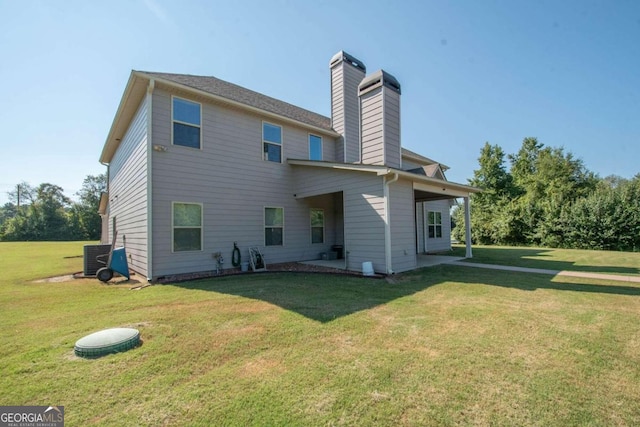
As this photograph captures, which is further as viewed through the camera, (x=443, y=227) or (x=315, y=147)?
(x=443, y=227)

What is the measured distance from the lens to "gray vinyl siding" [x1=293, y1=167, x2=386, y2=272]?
7645mm

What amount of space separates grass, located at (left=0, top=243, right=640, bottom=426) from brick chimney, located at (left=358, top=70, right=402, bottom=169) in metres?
4.99

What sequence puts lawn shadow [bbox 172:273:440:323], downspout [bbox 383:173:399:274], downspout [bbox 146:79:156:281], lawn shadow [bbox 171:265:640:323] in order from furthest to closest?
downspout [bbox 383:173:399:274]
downspout [bbox 146:79:156:281]
lawn shadow [bbox 171:265:640:323]
lawn shadow [bbox 172:273:440:323]

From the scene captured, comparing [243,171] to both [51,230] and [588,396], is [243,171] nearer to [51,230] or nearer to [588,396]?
[588,396]

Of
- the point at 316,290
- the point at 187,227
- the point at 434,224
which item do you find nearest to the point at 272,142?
the point at 187,227

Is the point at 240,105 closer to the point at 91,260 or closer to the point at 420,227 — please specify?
the point at 91,260

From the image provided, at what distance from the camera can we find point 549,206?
16.7 meters

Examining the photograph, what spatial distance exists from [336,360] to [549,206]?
19.7m

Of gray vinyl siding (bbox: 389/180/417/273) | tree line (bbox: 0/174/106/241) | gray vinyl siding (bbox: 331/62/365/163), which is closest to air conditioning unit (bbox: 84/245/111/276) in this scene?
gray vinyl siding (bbox: 389/180/417/273)

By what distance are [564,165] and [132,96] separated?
33.3 meters

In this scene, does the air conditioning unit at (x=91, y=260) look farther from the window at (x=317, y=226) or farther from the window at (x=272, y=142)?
the window at (x=317, y=226)

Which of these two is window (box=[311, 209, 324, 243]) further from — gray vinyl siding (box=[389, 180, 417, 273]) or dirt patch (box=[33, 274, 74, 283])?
dirt patch (box=[33, 274, 74, 283])

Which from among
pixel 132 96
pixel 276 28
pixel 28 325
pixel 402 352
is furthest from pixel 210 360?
pixel 276 28

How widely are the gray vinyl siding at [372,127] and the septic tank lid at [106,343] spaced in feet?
24.8
